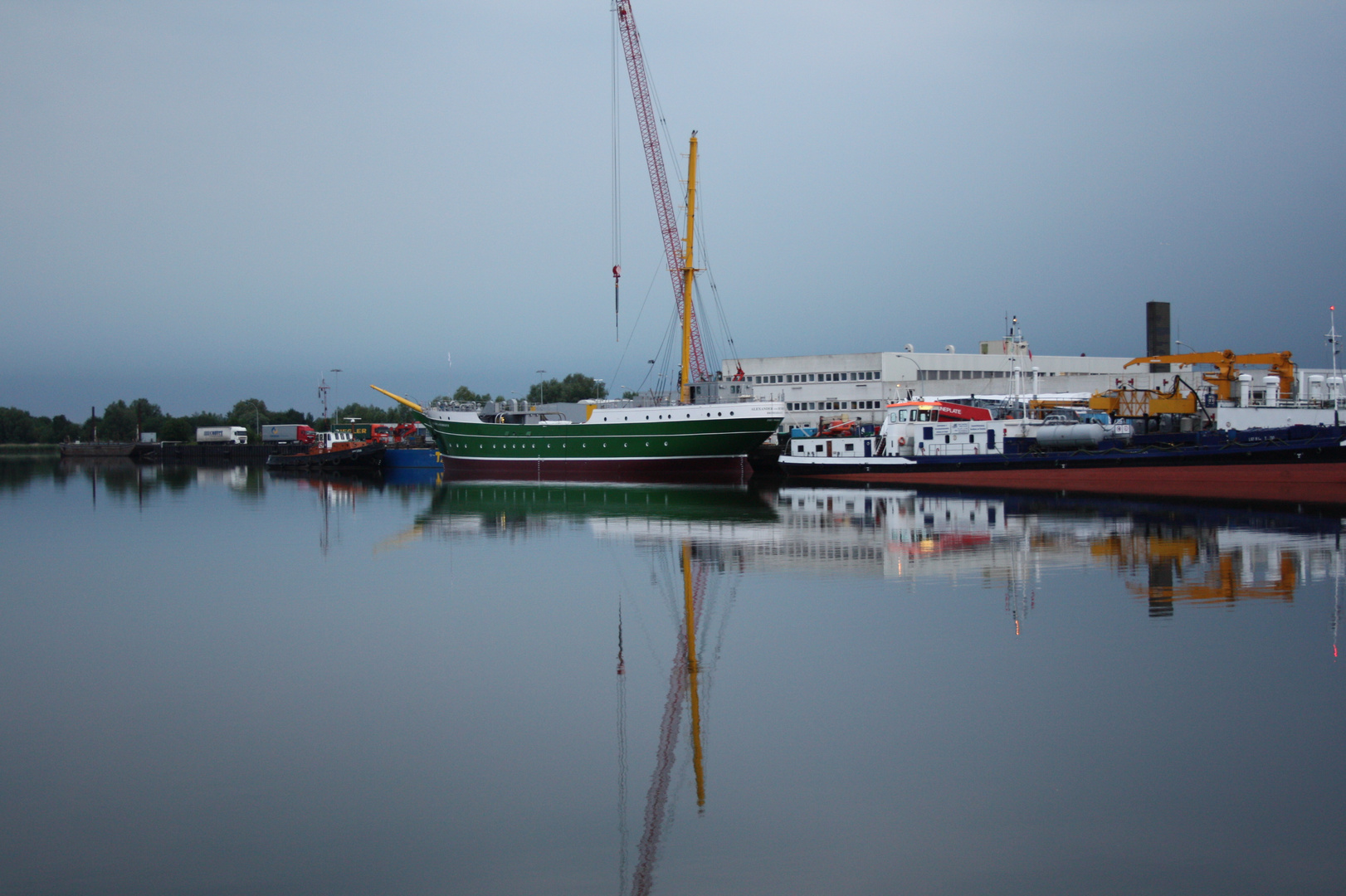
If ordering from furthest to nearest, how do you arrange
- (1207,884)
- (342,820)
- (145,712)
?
(145,712) → (342,820) → (1207,884)

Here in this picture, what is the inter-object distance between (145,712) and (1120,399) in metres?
45.0

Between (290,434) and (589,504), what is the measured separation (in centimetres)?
8016

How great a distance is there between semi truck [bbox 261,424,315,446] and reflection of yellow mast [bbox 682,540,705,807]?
91.1m

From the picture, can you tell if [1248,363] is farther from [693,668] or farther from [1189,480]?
[693,668]

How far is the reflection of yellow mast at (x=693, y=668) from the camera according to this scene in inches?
401

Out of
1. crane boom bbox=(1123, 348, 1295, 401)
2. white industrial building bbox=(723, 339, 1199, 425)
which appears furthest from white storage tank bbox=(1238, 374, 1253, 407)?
white industrial building bbox=(723, 339, 1199, 425)

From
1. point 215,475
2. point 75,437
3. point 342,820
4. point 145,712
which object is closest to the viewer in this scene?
point 342,820

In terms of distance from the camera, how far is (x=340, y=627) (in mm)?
17625

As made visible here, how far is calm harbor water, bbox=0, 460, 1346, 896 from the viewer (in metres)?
8.38

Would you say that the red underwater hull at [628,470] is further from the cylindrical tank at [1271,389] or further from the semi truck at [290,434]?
the semi truck at [290,434]

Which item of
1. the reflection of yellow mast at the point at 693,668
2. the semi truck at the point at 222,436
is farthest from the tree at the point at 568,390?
the reflection of yellow mast at the point at 693,668

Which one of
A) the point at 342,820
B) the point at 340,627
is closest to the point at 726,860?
the point at 342,820

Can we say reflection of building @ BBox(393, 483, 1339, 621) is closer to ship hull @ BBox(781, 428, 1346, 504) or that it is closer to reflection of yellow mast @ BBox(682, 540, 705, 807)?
reflection of yellow mast @ BBox(682, 540, 705, 807)

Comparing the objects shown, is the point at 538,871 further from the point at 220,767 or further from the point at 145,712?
the point at 145,712
